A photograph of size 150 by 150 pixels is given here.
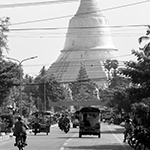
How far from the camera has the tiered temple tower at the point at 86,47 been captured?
147250 mm

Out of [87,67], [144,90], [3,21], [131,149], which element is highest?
[87,67]

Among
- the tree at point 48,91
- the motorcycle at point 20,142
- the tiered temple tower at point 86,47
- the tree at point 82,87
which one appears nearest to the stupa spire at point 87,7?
the tiered temple tower at point 86,47

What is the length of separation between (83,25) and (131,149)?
11509cm

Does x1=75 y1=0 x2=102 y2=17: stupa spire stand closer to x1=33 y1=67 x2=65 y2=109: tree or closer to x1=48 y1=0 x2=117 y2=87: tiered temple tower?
x1=48 y1=0 x2=117 y2=87: tiered temple tower

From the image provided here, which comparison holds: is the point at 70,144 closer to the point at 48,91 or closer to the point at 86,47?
the point at 48,91

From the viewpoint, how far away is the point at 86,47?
152875 millimetres

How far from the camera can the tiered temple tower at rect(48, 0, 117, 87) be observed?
483 ft

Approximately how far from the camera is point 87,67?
148375mm

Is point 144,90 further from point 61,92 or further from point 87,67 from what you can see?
point 87,67

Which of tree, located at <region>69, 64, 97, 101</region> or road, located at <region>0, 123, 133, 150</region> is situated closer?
road, located at <region>0, 123, 133, 150</region>

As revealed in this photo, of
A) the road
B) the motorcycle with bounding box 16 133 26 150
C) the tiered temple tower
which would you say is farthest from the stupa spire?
the motorcycle with bounding box 16 133 26 150

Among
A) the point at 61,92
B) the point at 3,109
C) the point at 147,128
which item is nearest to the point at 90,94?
the point at 61,92

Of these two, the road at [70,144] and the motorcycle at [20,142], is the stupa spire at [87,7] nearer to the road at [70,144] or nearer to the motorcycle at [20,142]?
the road at [70,144]

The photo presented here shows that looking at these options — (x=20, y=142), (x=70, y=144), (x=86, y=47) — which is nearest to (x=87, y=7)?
(x=86, y=47)
